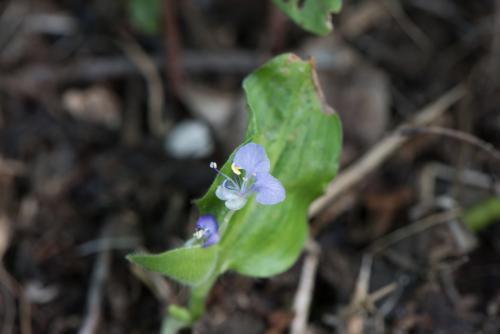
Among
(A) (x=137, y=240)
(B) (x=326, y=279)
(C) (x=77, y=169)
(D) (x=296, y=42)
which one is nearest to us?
(B) (x=326, y=279)

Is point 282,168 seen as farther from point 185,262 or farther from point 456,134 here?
point 456,134

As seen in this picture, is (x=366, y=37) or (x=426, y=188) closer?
(x=426, y=188)

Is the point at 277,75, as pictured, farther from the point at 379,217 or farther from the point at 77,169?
the point at 77,169

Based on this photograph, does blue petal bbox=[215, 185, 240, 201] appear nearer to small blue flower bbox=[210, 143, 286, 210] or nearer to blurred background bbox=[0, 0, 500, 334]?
small blue flower bbox=[210, 143, 286, 210]

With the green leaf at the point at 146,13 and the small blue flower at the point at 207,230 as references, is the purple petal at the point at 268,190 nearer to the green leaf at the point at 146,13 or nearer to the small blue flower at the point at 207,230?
the small blue flower at the point at 207,230

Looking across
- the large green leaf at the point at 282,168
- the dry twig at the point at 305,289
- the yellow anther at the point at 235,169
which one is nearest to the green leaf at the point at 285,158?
the large green leaf at the point at 282,168

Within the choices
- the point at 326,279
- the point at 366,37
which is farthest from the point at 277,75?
the point at 366,37

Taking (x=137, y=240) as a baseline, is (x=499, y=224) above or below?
below
